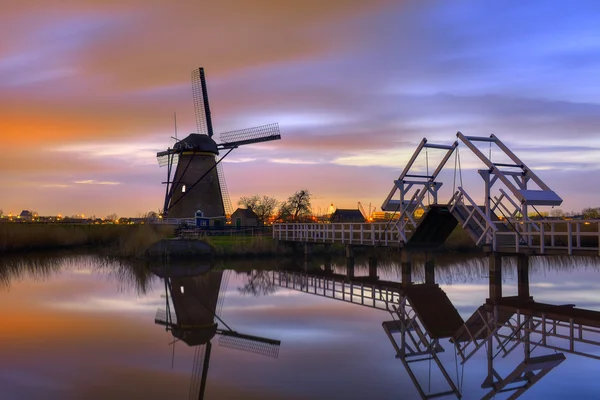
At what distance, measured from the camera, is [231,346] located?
13602 mm

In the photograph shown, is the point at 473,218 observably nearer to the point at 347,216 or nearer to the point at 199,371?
the point at 199,371

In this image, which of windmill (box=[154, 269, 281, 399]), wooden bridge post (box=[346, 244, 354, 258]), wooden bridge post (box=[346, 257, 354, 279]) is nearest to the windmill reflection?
windmill (box=[154, 269, 281, 399])

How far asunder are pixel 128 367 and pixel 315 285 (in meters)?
13.8

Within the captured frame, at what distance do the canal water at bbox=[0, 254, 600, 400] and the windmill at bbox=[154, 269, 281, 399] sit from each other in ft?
0.18

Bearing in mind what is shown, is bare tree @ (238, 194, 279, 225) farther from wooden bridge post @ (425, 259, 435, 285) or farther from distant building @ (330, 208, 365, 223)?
wooden bridge post @ (425, 259, 435, 285)

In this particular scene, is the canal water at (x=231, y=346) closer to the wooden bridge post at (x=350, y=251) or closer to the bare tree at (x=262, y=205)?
the wooden bridge post at (x=350, y=251)

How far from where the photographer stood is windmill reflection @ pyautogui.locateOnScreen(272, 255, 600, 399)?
35.4 feet

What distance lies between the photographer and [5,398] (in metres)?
9.38

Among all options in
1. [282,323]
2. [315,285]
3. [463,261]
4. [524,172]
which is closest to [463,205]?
[524,172]

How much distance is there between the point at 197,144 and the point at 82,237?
12960 mm

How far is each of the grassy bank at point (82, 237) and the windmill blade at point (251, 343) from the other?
2131 centimetres

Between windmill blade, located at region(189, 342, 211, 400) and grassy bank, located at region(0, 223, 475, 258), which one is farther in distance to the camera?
grassy bank, located at region(0, 223, 475, 258)

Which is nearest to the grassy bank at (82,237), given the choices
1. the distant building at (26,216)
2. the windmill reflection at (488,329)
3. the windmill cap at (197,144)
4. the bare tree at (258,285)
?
the windmill cap at (197,144)

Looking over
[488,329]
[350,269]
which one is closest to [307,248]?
[350,269]
